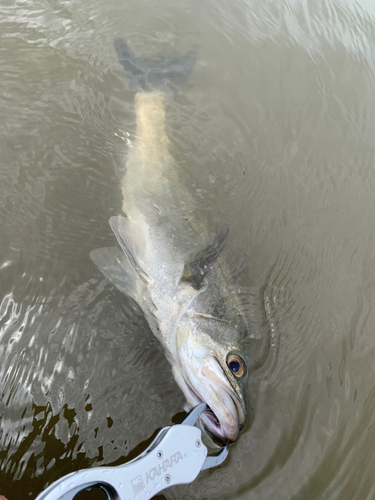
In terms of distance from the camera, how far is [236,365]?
261 centimetres

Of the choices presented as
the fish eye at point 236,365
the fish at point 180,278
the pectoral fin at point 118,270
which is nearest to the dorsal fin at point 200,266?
the fish at point 180,278

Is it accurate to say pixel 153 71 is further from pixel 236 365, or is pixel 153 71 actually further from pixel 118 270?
pixel 236 365

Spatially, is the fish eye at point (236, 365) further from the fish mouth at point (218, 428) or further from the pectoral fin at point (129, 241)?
the pectoral fin at point (129, 241)

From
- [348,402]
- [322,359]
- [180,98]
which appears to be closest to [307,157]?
[180,98]

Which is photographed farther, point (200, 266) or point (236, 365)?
point (200, 266)

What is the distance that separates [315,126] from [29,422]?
14.1 feet

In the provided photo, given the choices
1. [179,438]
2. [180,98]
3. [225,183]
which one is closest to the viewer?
[179,438]

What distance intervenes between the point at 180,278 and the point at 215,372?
79 cm

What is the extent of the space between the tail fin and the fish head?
283 centimetres

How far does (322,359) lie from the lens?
323 cm

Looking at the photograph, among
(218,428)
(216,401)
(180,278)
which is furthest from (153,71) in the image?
(218,428)

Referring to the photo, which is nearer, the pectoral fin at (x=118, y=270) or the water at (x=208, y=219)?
the water at (x=208, y=219)

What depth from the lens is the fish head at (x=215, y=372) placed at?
2340 millimetres

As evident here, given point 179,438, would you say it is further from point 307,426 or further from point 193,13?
point 193,13
